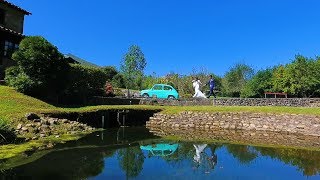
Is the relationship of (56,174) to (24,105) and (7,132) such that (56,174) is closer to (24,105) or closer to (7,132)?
(7,132)

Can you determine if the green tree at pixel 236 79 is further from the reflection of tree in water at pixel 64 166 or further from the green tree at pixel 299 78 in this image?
the reflection of tree in water at pixel 64 166

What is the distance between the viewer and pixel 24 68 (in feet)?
93.4

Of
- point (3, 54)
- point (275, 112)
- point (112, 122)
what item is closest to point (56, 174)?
point (112, 122)

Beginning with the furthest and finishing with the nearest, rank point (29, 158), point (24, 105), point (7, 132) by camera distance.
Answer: point (24, 105) < point (7, 132) < point (29, 158)

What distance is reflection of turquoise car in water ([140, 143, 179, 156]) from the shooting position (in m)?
17.8

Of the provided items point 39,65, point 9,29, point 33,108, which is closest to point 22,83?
point 39,65

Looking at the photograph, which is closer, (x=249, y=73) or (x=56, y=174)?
(x=56, y=174)

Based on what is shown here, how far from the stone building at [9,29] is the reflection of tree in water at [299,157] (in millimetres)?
25226

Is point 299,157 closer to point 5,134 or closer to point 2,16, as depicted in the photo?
point 5,134

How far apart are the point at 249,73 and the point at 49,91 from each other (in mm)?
67369

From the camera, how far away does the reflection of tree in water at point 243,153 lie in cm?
1675

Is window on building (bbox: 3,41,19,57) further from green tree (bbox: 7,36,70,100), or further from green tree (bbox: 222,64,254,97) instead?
green tree (bbox: 222,64,254,97)

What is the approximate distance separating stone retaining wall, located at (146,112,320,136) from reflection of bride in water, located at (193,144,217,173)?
420 inches

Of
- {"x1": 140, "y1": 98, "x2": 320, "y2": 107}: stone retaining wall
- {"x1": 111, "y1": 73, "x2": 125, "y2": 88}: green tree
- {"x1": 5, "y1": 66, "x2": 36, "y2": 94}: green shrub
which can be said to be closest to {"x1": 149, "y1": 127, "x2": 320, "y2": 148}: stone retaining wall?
{"x1": 140, "y1": 98, "x2": 320, "y2": 107}: stone retaining wall
